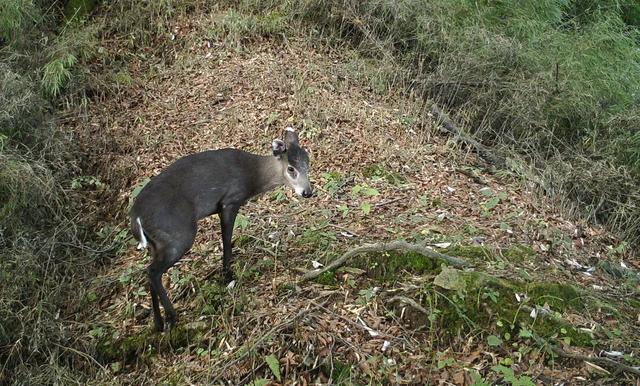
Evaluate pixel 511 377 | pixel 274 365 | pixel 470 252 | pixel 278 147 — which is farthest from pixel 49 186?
pixel 511 377

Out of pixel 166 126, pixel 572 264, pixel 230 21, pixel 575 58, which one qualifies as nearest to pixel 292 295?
pixel 572 264

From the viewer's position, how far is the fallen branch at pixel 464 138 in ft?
22.5

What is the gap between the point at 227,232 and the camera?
4.61 m

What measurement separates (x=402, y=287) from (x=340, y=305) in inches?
16.7

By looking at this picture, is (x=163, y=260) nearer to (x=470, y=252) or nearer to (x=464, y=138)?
(x=470, y=252)

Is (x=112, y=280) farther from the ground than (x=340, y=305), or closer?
closer

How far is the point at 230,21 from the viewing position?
814cm

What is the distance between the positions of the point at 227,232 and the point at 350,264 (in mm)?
888

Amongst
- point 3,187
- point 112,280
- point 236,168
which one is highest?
point 236,168

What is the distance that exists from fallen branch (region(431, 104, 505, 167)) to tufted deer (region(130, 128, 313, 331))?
111 inches

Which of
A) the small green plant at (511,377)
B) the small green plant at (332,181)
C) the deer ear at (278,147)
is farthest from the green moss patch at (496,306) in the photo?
the small green plant at (332,181)

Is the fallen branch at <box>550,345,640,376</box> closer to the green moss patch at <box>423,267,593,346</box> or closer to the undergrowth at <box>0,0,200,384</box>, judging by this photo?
the green moss patch at <box>423,267,593,346</box>

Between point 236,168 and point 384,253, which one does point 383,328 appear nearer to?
point 384,253

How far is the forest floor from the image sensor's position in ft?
13.0
